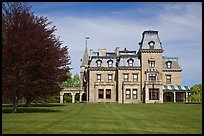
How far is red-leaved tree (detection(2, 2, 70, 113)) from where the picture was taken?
23.8 meters

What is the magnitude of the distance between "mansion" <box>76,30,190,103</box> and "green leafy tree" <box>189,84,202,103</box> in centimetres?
298

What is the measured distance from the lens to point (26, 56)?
79.5ft

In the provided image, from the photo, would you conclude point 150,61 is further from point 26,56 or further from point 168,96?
point 26,56

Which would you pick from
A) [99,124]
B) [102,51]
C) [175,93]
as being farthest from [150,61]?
[99,124]

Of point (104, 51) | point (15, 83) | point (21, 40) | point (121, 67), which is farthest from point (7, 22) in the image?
point (104, 51)

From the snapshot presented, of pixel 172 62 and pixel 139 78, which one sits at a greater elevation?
pixel 172 62

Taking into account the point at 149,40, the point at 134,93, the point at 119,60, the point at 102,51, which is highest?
the point at 149,40

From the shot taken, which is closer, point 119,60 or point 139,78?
point 139,78

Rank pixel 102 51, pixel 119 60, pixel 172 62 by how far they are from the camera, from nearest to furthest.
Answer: pixel 119 60, pixel 172 62, pixel 102 51

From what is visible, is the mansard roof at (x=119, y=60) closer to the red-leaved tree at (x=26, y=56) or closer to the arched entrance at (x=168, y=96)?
the arched entrance at (x=168, y=96)

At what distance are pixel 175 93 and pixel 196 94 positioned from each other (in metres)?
5.55

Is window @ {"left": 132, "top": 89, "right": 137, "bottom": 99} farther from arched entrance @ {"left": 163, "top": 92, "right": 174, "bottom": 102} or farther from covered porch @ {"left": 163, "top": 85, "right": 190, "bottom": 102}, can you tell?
arched entrance @ {"left": 163, "top": 92, "right": 174, "bottom": 102}

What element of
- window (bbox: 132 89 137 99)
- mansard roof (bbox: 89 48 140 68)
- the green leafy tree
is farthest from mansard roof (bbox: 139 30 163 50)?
the green leafy tree

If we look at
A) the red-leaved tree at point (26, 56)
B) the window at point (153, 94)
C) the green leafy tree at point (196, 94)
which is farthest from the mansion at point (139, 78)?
the red-leaved tree at point (26, 56)
